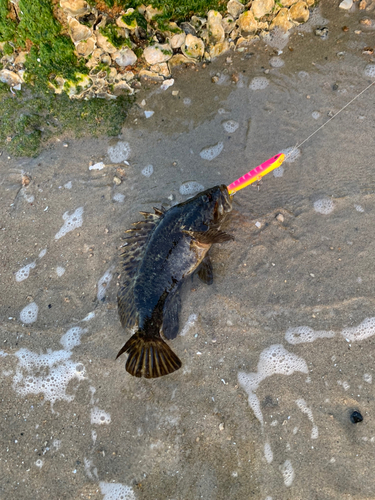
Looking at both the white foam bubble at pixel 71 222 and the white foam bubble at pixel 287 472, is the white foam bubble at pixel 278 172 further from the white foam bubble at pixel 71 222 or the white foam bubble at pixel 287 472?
the white foam bubble at pixel 287 472

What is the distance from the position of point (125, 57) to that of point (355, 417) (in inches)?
210

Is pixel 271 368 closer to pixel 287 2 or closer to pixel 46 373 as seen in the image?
pixel 46 373

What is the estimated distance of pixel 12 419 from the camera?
3451 millimetres

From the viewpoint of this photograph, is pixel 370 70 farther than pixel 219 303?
Yes

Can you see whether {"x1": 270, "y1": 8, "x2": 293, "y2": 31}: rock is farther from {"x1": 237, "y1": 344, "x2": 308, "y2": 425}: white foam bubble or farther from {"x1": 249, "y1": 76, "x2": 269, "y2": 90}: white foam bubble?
{"x1": 237, "y1": 344, "x2": 308, "y2": 425}: white foam bubble

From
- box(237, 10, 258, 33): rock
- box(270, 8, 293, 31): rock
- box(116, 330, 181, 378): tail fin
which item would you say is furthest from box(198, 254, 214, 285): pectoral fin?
box(270, 8, 293, 31): rock

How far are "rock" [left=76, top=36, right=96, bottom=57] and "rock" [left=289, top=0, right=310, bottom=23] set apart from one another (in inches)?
114

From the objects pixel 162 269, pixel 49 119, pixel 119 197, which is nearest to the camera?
pixel 162 269

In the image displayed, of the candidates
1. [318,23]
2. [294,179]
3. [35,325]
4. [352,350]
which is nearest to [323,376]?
[352,350]

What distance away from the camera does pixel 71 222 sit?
4.17 metres

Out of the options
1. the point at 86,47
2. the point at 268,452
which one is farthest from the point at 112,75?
the point at 268,452

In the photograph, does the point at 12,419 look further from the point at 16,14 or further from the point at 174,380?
the point at 16,14

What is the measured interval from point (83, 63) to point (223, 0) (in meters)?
2.15

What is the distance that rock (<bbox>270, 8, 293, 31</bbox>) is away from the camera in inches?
171
